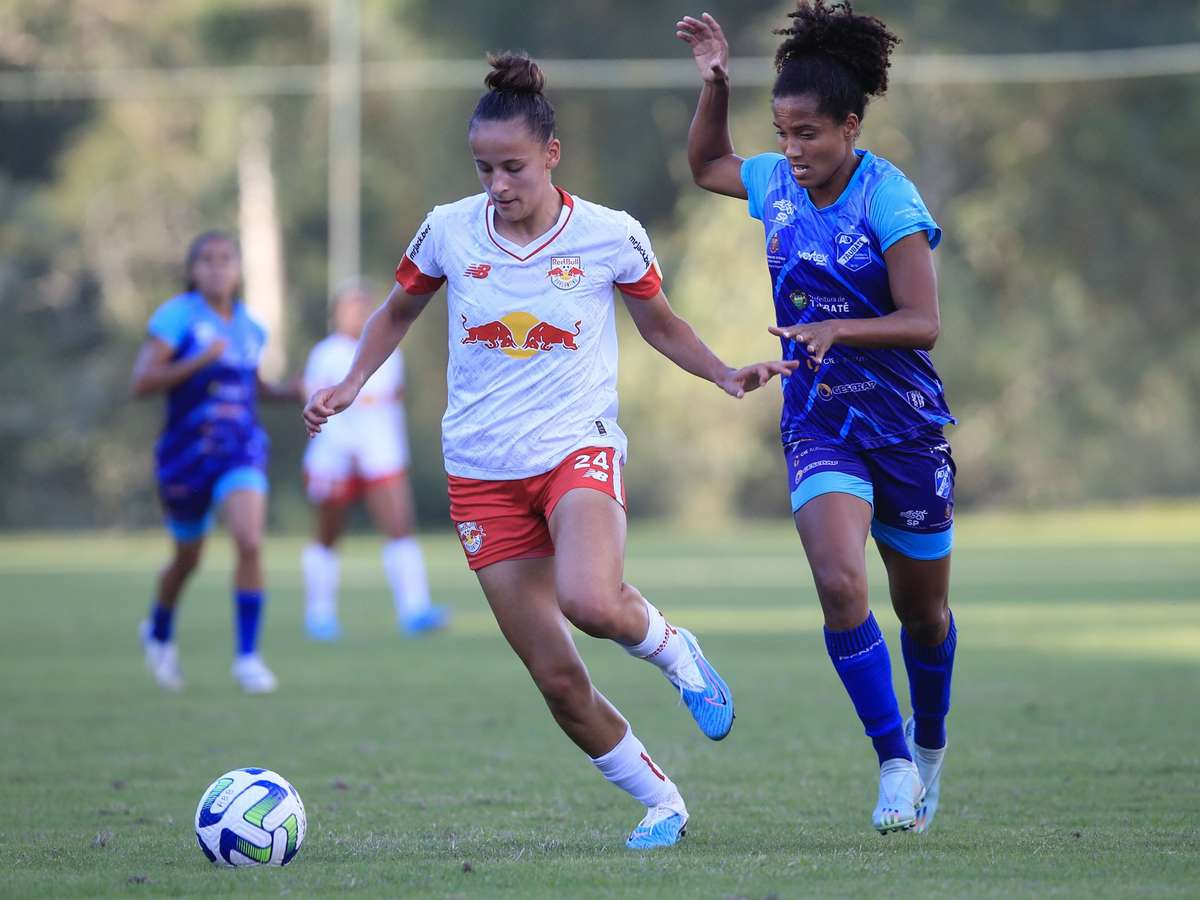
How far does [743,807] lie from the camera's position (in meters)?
6.54

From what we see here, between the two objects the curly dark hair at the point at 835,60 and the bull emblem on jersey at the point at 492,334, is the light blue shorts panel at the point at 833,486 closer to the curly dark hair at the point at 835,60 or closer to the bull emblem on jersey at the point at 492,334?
the bull emblem on jersey at the point at 492,334

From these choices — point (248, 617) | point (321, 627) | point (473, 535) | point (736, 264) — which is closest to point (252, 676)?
point (248, 617)

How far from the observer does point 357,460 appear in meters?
14.5

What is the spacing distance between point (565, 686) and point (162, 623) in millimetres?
5946

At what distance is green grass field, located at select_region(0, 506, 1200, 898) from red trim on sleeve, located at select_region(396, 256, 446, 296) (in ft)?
5.82

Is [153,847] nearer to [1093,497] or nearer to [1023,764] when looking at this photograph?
[1023,764]

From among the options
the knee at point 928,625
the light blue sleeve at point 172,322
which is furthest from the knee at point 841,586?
the light blue sleeve at point 172,322

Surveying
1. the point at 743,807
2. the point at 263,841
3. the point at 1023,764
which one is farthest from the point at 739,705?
the point at 263,841

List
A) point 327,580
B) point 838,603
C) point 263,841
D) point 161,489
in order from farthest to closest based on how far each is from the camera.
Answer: point 327,580
point 161,489
point 838,603
point 263,841

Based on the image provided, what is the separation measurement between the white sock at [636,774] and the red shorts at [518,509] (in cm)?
66

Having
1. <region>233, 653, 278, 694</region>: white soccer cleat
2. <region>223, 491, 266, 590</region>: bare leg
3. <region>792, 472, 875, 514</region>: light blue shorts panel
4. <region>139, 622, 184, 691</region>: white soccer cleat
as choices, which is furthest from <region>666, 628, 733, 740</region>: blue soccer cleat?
<region>139, 622, 184, 691</region>: white soccer cleat

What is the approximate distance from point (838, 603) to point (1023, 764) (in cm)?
209

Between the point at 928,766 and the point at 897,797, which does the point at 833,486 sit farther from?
the point at 928,766

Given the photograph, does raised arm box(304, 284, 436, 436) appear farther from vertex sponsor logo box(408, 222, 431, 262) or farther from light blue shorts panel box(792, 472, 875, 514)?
light blue shorts panel box(792, 472, 875, 514)
